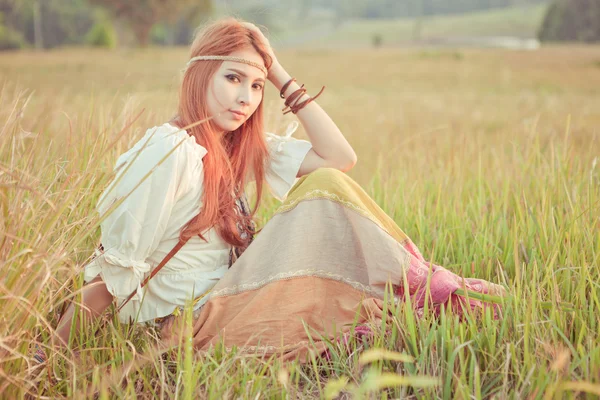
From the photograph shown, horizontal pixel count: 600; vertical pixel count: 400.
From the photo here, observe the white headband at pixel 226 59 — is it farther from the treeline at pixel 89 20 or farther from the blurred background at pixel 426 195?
the treeline at pixel 89 20

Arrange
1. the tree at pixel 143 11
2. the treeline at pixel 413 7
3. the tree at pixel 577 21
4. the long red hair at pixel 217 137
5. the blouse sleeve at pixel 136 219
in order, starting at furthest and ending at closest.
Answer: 1. the treeline at pixel 413 7
2. the tree at pixel 577 21
3. the tree at pixel 143 11
4. the long red hair at pixel 217 137
5. the blouse sleeve at pixel 136 219

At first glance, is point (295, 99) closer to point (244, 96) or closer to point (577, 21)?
point (244, 96)

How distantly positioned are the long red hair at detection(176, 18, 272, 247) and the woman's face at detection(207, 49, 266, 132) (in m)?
0.02

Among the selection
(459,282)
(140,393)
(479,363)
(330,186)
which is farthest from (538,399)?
(140,393)

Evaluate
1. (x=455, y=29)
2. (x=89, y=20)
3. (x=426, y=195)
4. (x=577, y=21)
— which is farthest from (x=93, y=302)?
(x=455, y=29)

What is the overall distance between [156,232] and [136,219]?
8 cm

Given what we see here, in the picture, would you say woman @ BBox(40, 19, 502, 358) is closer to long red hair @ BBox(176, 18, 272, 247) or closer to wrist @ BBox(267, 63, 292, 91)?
long red hair @ BBox(176, 18, 272, 247)

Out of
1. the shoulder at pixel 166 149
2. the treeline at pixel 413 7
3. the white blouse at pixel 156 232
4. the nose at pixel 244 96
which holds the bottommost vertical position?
the white blouse at pixel 156 232

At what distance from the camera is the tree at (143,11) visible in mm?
34219

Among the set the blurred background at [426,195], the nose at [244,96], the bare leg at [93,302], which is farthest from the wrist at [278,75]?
the bare leg at [93,302]

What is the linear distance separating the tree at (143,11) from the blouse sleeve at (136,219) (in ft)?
118

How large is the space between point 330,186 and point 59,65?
17.8 m

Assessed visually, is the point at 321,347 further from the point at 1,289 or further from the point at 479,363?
the point at 1,289

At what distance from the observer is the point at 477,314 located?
1.64m
